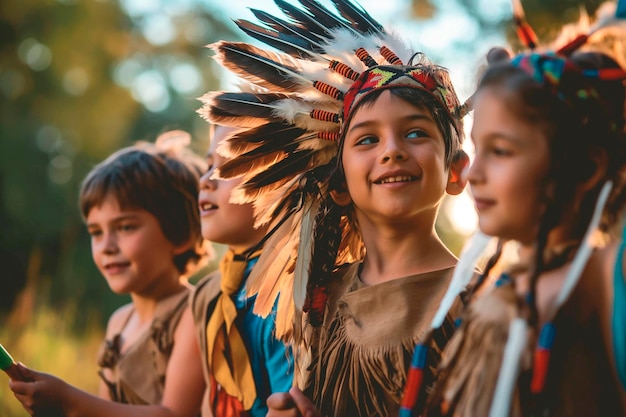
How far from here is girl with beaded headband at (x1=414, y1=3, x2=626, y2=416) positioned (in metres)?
1.52

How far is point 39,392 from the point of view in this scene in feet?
8.94

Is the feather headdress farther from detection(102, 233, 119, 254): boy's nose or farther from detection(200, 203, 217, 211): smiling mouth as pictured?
detection(102, 233, 119, 254): boy's nose

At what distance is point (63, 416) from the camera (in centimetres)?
289

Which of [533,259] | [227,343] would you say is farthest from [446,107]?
[227,343]

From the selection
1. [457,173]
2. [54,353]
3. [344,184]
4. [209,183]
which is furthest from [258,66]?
[54,353]

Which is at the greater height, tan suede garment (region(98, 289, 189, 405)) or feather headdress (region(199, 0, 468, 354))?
feather headdress (region(199, 0, 468, 354))

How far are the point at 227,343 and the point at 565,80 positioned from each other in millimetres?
1802

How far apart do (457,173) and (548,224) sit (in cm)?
89

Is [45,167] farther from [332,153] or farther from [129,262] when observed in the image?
[332,153]

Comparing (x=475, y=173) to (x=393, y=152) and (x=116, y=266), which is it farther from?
(x=116, y=266)

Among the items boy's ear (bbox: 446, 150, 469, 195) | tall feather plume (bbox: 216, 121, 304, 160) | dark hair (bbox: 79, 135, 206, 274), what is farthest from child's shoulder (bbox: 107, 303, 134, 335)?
boy's ear (bbox: 446, 150, 469, 195)

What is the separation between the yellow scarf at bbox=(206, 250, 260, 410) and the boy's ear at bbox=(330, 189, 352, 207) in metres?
0.53

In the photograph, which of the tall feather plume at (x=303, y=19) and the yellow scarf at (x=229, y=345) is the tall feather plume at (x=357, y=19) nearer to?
the tall feather plume at (x=303, y=19)

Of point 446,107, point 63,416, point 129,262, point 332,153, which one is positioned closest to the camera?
point 446,107
